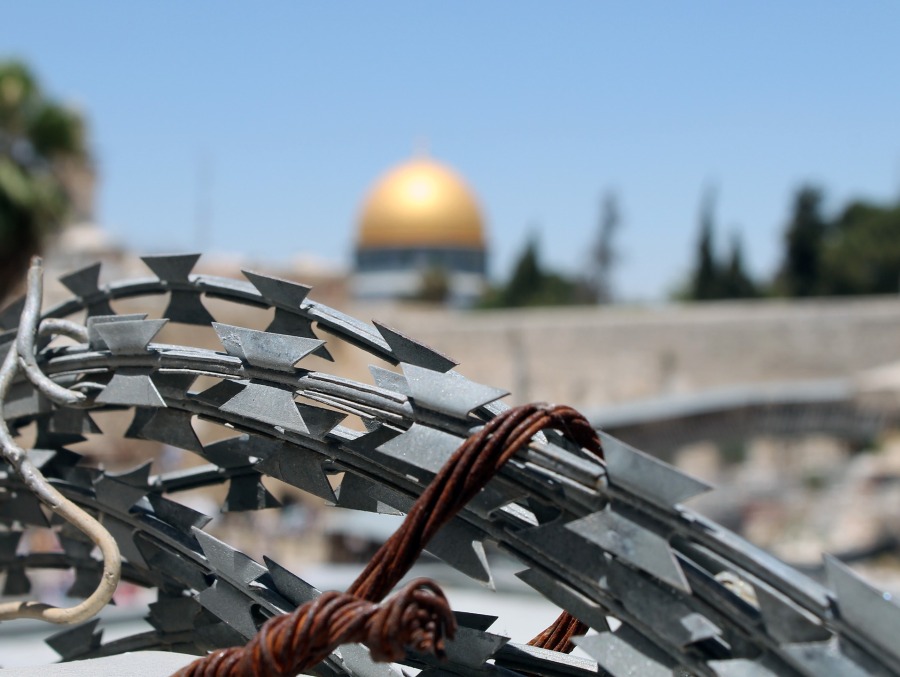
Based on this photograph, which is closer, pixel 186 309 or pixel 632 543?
pixel 632 543

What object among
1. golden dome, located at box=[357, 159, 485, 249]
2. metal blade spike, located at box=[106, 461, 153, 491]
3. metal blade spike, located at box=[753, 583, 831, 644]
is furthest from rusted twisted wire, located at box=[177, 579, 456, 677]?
golden dome, located at box=[357, 159, 485, 249]

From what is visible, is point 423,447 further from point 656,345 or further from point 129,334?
point 656,345

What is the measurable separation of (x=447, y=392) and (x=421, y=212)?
41.8 metres

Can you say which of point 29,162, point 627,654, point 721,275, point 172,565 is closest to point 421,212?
point 721,275

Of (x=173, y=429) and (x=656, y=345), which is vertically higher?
(x=173, y=429)

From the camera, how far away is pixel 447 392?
1410mm

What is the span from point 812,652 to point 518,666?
522 millimetres

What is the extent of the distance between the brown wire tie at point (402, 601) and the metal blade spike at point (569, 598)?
158 mm

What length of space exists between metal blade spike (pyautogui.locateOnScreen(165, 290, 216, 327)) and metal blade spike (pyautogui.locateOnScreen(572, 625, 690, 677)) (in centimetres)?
100

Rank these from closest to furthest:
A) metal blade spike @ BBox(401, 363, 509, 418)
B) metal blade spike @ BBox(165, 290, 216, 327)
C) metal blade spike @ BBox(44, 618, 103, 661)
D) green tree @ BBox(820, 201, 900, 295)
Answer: metal blade spike @ BBox(401, 363, 509, 418) → metal blade spike @ BBox(165, 290, 216, 327) → metal blade spike @ BBox(44, 618, 103, 661) → green tree @ BBox(820, 201, 900, 295)

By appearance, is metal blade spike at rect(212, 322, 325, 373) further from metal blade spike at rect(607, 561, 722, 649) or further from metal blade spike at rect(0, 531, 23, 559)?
metal blade spike at rect(0, 531, 23, 559)

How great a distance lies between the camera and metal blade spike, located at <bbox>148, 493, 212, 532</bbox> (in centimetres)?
182

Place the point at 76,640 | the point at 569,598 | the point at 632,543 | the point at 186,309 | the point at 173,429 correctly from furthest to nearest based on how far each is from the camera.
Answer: the point at 76,640
the point at 186,309
the point at 173,429
the point at 569,598
the point at 632,543

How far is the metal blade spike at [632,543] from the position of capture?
1264 mm
